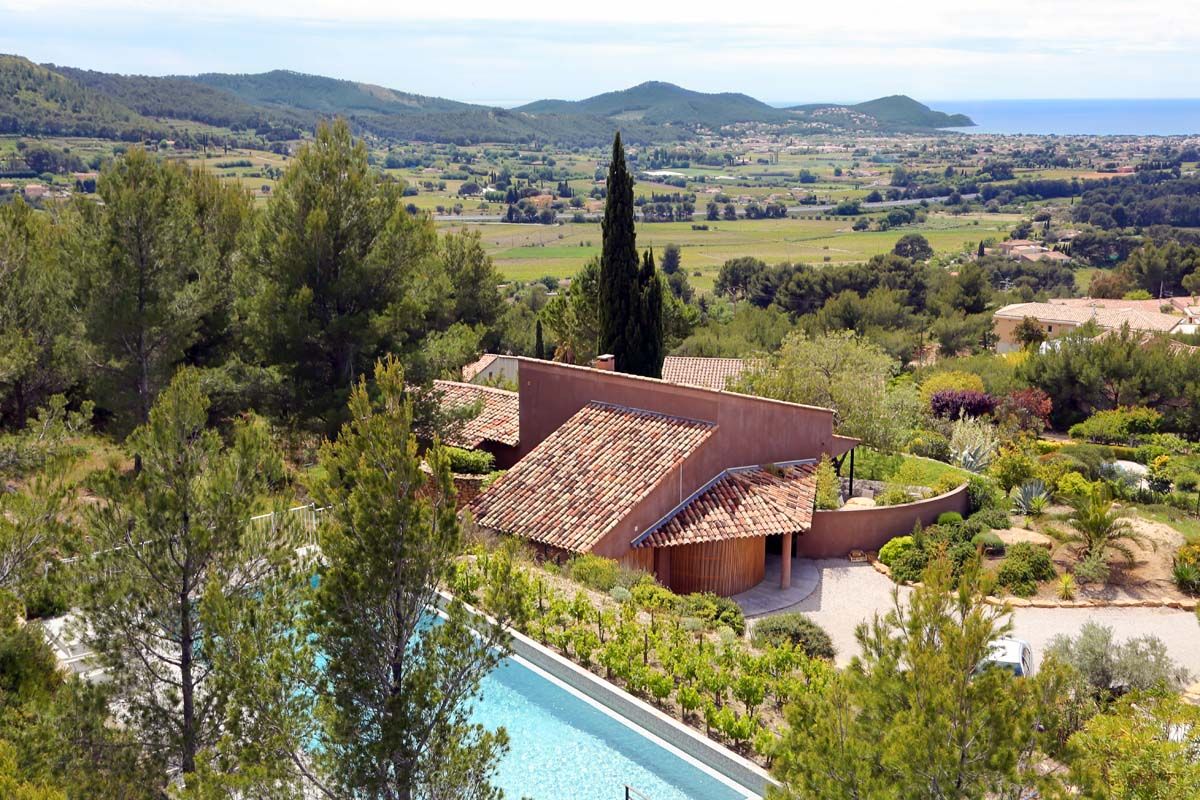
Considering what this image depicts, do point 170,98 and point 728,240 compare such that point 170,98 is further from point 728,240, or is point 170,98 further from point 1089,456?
point 1089,456

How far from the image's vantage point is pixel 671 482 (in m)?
17.7

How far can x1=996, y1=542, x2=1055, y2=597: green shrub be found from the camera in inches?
710

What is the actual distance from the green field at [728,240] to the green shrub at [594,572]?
2928 inches

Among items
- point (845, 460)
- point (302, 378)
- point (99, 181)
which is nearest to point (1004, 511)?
point (845, 460)

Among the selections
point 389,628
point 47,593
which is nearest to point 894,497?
point 389,628

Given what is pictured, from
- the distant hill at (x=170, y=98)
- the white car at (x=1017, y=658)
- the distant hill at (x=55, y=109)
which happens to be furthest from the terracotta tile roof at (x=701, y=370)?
the distant hill at (x=170, y=98)

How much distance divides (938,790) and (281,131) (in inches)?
7406

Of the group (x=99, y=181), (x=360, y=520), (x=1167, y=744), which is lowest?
(x=1167, y=744)

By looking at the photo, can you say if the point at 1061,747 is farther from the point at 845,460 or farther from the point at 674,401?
the point at 845,460

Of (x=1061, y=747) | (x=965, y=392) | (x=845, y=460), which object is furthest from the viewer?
(x=965, y=392)

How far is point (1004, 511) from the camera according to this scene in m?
21.3

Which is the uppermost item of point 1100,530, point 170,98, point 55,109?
point 170,98

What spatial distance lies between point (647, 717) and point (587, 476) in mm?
7709

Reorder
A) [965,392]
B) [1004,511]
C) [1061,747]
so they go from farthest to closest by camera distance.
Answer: [965,392]
[1004,511]
[1061,747]
